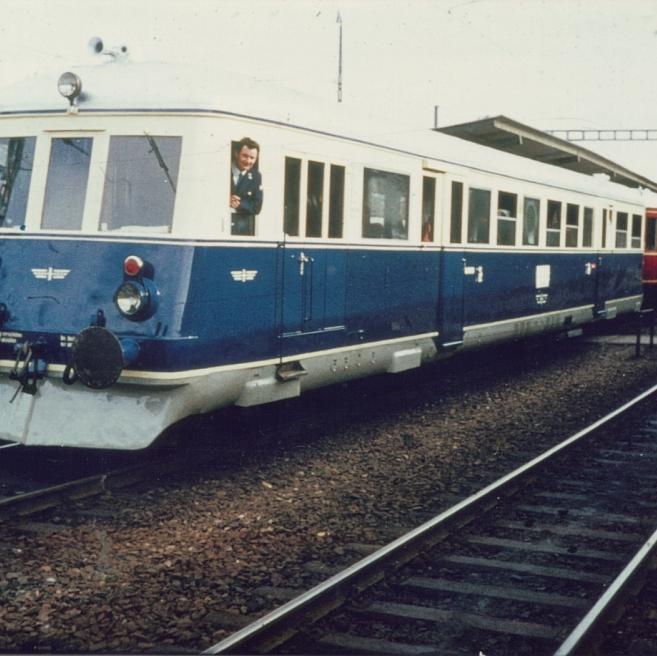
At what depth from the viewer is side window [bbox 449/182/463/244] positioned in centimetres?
1137

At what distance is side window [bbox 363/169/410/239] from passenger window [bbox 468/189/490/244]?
74.5 inches

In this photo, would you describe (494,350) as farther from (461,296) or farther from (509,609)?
(509,609)

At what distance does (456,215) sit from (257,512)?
18.3 ft

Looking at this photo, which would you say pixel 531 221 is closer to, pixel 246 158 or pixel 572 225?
pixel 572 225

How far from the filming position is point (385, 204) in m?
9.79

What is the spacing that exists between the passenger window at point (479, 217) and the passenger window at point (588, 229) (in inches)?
181

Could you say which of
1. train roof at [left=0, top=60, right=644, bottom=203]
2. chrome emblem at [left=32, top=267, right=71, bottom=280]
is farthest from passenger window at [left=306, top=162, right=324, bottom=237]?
chrome emblem at [left=32, top=267, right=71, bottom=280]

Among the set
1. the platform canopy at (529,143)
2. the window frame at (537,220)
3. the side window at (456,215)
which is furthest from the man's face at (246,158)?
the platform canopy at (529,143)

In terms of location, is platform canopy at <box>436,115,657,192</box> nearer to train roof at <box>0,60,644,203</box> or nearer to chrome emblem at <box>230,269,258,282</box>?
train roof at <box>0,60,644,203</box>

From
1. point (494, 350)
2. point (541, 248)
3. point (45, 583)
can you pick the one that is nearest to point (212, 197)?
point (45, 583)

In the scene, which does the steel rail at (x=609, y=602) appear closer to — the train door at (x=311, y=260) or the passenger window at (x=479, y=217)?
the train door at (x=311, y=260)

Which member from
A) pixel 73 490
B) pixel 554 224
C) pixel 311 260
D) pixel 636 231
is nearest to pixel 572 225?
pixel 554 224

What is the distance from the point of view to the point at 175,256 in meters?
7.07

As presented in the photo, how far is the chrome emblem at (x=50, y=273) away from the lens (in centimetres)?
733
